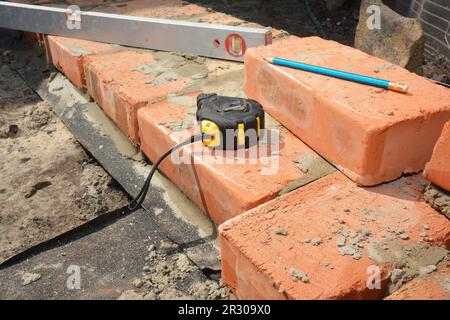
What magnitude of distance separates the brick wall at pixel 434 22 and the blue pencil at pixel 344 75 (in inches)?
96.5

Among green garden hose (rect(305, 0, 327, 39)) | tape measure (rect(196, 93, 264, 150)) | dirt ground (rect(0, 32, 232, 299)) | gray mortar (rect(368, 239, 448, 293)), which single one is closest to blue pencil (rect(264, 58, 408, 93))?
tape measure (rect(196, 93, 264, 150))

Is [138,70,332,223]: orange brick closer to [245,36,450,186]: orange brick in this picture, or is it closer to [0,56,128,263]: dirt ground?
[245,36,450,186]: orange brick

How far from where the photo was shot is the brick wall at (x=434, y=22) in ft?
12.9

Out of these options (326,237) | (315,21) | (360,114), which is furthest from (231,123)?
(315,21)

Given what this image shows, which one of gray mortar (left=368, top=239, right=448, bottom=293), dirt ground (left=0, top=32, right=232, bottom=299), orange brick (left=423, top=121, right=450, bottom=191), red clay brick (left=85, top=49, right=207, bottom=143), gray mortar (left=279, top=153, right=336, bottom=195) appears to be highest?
orange brick (left=423, top=121, right=450, bottom=191)

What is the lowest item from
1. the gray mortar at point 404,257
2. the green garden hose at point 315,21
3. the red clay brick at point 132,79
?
the green garden hose at point 315,21

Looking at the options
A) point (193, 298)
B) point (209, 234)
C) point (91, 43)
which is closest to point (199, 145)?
point (209, 234)

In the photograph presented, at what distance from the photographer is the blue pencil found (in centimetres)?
188

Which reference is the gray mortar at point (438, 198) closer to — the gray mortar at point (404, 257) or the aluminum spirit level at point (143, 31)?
the gray mortar at point (404, 257)

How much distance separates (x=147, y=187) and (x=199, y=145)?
1.24 feet

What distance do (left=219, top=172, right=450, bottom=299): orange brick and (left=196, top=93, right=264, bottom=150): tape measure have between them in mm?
349

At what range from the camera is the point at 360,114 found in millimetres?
1746

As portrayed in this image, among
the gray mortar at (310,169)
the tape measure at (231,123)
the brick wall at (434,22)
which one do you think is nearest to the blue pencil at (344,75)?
the tape measure at (231,123)

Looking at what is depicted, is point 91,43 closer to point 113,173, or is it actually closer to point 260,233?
point 113,173
